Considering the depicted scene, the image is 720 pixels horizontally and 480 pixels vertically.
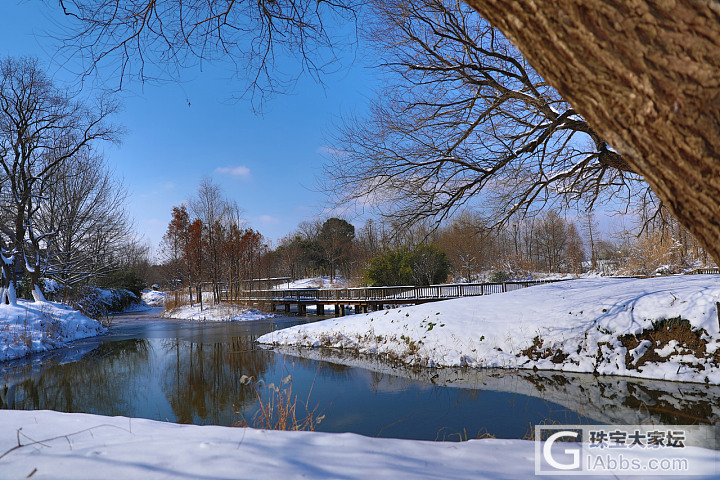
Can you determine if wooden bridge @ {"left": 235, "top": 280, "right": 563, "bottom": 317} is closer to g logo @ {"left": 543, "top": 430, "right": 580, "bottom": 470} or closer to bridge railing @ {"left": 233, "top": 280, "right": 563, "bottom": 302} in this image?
bridge railing @ {"left": 233, "top": 280, "right": 563, "bottom": 302}

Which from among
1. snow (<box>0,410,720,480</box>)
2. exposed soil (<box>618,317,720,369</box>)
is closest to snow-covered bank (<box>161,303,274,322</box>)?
exposed soil (<box>618,317,720,369</box>)

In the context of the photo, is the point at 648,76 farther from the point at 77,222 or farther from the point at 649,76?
the point at 77,222

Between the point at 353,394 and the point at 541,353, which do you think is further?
the point at 541,353

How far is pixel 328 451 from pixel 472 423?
4.29 metres

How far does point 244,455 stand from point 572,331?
9.59 metres

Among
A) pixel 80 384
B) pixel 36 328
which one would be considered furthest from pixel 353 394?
pixel 36 328

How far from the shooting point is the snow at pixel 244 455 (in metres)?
1.90

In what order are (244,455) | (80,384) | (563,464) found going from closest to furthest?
(244,455) < (563,464) < (80,384)

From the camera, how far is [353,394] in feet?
25.3

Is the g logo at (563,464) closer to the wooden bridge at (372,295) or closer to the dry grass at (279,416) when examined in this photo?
the dry grass at (279,416)

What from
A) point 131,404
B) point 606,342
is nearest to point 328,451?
point 131,404

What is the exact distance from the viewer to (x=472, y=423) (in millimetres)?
5812

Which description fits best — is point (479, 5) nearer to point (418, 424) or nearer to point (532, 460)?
point (532, 460)

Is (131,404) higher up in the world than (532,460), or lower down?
lower down
